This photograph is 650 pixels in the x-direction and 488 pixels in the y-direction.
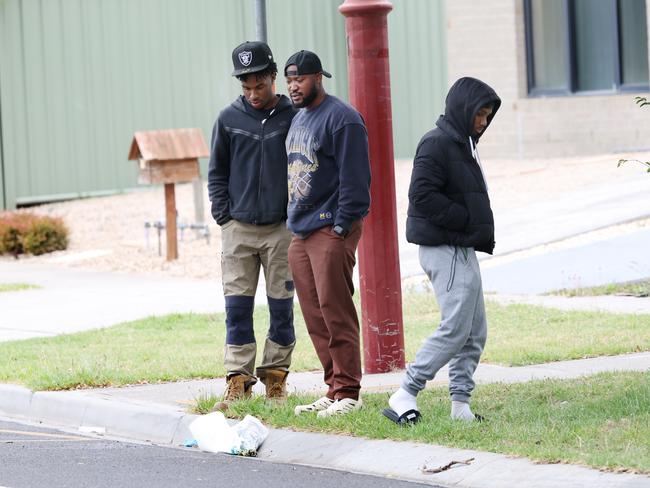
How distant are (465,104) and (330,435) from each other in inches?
74.2

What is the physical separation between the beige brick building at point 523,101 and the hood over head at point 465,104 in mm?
14126

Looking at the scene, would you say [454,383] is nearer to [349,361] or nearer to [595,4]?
[349,361]

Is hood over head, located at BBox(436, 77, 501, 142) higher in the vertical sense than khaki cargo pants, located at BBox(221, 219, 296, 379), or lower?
higher

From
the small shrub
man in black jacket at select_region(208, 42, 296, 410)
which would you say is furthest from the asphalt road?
the small shrub

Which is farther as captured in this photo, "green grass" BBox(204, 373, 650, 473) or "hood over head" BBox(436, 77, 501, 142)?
"hood over head" BBox(436, 77, 501, 142)

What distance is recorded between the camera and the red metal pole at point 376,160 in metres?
8.91

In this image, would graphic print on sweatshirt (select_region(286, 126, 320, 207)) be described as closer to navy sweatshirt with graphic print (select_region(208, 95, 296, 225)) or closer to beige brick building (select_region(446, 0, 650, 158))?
navy sweatshirt with graphic print (select_region(208, 95, 296, 225))

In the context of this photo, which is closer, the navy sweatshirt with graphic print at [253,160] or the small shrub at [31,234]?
the navy sweatshirt with graphic print at [253,160]

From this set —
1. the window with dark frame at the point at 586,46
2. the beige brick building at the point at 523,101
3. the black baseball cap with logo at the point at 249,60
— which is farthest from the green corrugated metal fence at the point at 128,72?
the black baseball cap with logo at the point at 249,60

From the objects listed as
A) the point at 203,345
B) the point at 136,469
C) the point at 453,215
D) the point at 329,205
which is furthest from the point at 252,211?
the point at 203,345

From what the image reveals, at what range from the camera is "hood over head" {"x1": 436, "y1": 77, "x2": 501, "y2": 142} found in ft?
23.3

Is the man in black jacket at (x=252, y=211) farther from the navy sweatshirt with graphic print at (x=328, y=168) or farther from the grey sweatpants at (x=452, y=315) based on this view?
the grey sweatpants at (x=452, y=315)

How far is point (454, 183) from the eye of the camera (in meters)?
7.13

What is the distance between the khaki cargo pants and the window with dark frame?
14080 millimetres
